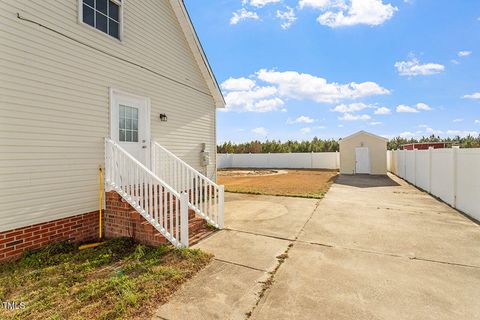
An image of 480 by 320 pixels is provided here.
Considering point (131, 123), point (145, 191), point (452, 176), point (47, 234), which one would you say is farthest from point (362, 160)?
point (47, 234)

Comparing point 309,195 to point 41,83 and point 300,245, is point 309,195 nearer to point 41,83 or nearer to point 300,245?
point 300,245

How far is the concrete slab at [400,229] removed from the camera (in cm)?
423

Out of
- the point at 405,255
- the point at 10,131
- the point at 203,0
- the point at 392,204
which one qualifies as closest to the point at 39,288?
the point at 10,131

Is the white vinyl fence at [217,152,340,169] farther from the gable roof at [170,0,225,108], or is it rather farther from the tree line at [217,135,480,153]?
the gable roof at [170,0,225,108]

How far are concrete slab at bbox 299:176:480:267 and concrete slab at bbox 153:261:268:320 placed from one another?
1843mm

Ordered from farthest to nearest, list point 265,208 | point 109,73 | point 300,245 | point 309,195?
1. point 309,195
2. point 265,208
3. point 109,73
4. point 300,245

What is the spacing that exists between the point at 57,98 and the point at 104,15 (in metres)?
2.17

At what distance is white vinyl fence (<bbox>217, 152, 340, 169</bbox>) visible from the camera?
25300mm

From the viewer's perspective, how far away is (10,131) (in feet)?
12.6

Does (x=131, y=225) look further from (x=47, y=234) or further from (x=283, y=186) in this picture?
(x=283, y=186)

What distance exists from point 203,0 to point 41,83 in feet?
17.3

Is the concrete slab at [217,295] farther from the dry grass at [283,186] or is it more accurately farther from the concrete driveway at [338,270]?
the dry grass at [283,186]

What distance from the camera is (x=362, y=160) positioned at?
18750 mm

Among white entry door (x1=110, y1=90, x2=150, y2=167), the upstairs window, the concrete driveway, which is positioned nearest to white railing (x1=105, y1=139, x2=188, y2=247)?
white entry door (x1=110, y1=90, x2=150, y2=167)
